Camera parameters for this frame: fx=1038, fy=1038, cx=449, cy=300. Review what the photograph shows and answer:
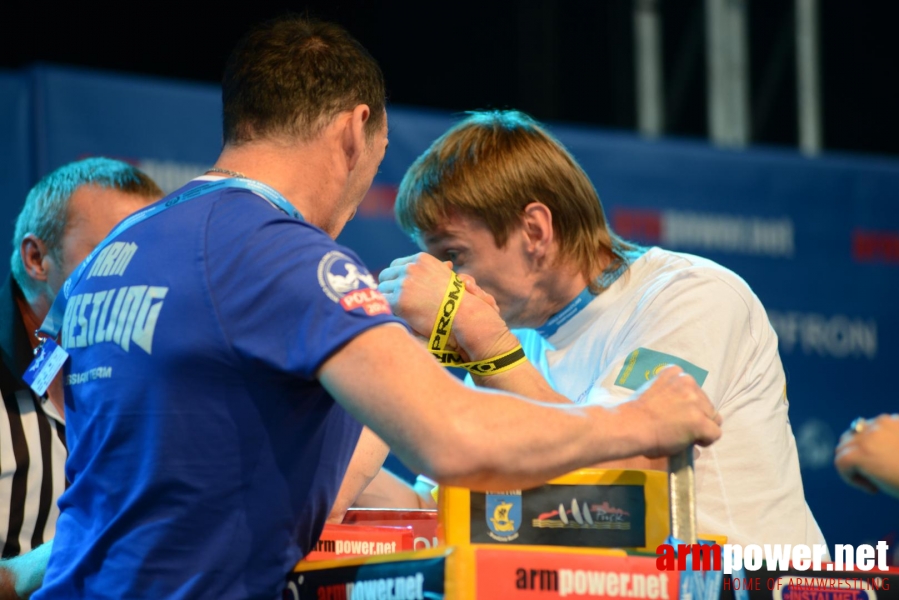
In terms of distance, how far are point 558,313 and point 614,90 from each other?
3.15 metres

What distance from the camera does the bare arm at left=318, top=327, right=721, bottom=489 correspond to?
121 cm

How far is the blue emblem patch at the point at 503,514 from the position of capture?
133 cm

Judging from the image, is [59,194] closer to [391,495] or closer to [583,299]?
[391,495]

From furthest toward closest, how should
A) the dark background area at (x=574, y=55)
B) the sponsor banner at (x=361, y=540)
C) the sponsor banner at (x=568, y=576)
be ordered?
the dark background area at (x=574, y=55), the sponsor banner at (x=361, y=540), the sponsor banner at (x=568, y=576)

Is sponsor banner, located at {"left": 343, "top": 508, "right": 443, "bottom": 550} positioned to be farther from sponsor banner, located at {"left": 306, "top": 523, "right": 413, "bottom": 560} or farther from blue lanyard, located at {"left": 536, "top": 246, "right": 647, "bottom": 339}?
blue lanyard, located at {"left": 536, "top": 246, "right": 647, "bottom": 339}

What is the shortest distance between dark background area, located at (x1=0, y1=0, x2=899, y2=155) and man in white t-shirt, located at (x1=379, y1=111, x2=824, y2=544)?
2.50 meters

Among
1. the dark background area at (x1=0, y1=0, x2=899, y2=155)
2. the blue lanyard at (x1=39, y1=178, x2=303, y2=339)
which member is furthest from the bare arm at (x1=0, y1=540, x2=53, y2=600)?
the dark background area at (x1=0, y1=0, x2=899, y2=155)

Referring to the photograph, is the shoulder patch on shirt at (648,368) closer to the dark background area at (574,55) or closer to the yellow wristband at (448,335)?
the yellow wristband at (448,335)

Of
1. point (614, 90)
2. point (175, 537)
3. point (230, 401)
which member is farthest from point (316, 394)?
point (614, 90)

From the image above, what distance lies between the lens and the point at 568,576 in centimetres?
119

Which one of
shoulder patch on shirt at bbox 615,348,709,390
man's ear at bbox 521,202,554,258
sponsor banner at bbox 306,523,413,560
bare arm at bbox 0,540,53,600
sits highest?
man's ear at bbox 521,202,554,258

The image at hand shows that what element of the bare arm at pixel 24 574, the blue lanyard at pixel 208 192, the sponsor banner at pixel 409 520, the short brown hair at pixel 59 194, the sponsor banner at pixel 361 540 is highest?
the short brown hair at pixel 59 194

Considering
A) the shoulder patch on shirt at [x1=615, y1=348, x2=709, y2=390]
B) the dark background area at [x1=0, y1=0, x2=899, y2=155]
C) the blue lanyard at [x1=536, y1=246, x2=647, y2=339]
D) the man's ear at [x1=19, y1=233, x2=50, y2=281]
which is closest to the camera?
the shoulder patch on shirt at [x1=615, y1=348, x2=709, y2=390]

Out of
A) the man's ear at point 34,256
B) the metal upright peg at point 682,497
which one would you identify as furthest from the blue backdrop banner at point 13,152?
the metal upright peg at point 682,497
